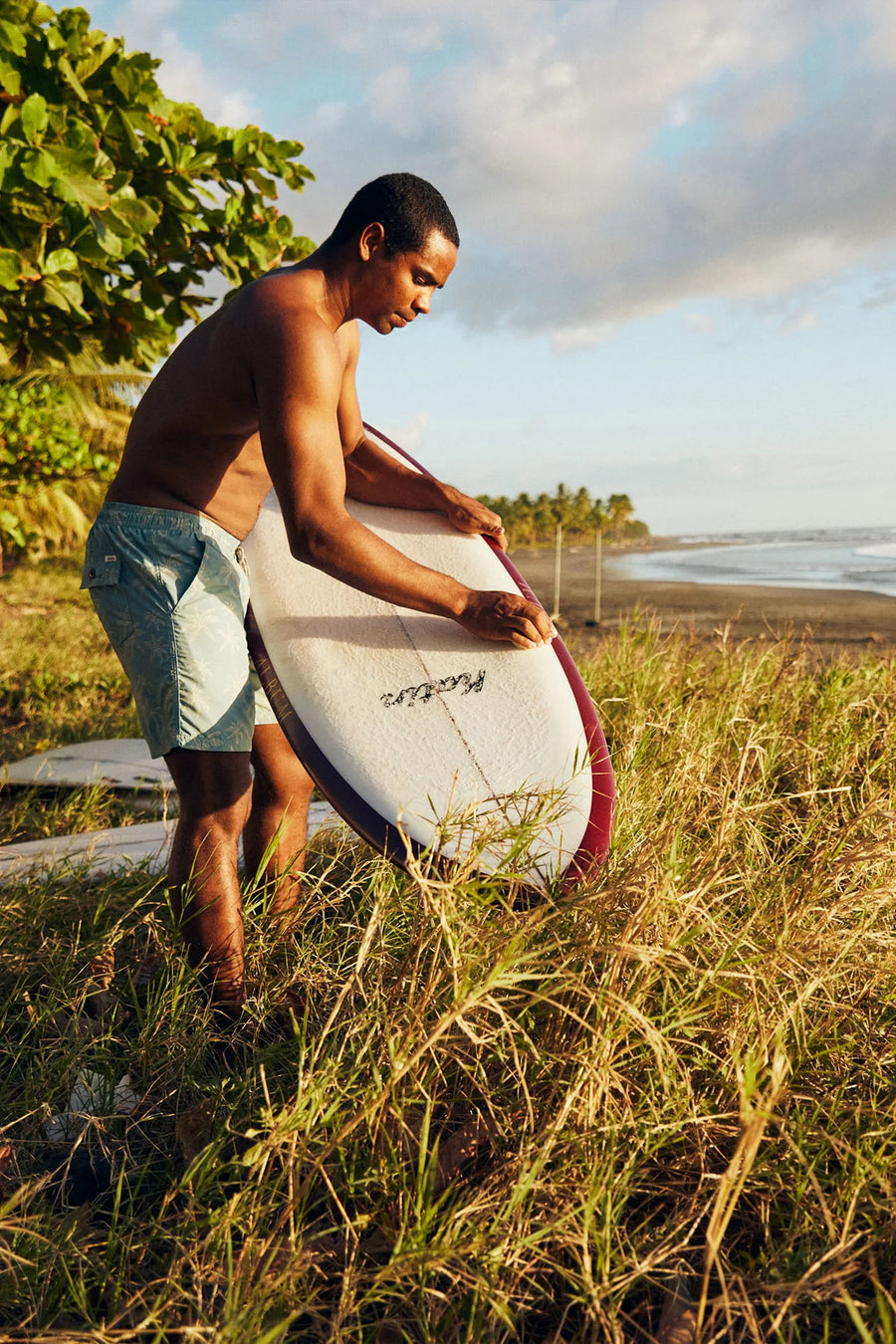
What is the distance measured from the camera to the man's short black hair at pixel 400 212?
2.06m

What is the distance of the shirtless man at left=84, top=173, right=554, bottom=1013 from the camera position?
6.34ft

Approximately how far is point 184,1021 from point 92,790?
2.13m

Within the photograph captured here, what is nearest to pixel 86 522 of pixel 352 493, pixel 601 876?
pixel 352 493

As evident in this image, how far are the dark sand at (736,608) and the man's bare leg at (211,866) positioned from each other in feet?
26.9

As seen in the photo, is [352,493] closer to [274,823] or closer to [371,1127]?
[274,823]

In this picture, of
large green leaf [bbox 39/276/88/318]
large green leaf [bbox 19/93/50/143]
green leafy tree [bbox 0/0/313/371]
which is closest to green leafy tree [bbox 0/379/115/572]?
green leafy tree [bbox 0/0/313/371]

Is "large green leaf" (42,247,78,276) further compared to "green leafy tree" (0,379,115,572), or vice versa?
"green leafy tree" (0,379,115,572)

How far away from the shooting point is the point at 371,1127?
4.61 feet

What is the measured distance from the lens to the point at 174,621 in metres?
2.06

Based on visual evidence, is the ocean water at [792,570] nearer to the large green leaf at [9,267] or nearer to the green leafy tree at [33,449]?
the green leafy tree at [33,449]

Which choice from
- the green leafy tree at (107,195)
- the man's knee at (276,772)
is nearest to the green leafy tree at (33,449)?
the green leafy tree at (107,195)

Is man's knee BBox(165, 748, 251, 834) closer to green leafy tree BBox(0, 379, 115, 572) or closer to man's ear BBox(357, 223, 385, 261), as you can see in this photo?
man's ear BBox(357, 223, 385, 261)

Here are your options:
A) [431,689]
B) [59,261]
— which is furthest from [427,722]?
[59,261]

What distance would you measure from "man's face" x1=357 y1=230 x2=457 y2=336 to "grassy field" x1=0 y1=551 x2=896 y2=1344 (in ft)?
4.38
